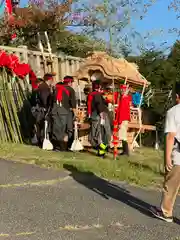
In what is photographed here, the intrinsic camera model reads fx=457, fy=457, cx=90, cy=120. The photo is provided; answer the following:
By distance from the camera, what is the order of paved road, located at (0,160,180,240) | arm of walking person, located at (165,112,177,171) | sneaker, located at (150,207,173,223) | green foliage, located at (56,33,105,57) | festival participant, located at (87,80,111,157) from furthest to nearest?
1. green foliage, located at (56,33,105,57)
2. festival participant, located at (87,80,111,157)
3. sneaker, located at (150,207,173,223)
4. arm of walking person, located at (165,112,177,171)
5. paved road, located at (0,160,180,240)

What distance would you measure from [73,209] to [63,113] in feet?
16.6

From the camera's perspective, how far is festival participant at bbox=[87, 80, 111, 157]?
1063cm

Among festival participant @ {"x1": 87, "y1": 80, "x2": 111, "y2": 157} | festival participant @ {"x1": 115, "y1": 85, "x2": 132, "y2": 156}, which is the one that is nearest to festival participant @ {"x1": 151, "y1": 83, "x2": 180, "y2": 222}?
festival participant @ {"x1": 87, "y1": 80, "x2": 111, "y2": 157}

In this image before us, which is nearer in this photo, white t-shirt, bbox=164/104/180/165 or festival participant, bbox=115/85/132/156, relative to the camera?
white t-shirt, bbox=164/104/180/165

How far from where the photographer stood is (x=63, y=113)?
11.0 m

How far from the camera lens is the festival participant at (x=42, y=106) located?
11.3 m

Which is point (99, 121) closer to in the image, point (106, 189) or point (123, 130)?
point (123, 130)

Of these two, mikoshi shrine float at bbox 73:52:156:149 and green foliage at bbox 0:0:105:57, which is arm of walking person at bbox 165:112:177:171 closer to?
mikoshi shrine float at bbox 73:52:156:149

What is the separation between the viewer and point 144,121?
547 inches

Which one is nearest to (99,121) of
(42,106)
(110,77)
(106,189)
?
(110,77)

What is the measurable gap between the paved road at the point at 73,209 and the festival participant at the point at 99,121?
246 cm

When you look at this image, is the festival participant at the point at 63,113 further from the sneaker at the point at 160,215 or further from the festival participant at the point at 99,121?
the sneaker at the point at 160,215

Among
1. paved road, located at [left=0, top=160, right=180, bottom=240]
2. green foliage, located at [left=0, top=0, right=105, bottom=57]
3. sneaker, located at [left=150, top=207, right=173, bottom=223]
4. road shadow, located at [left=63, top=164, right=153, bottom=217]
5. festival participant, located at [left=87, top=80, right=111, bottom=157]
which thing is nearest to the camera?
paved road, located at [left=0, top=160, right=180, bottom=240]

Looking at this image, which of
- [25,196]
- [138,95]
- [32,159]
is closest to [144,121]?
[138,95]
